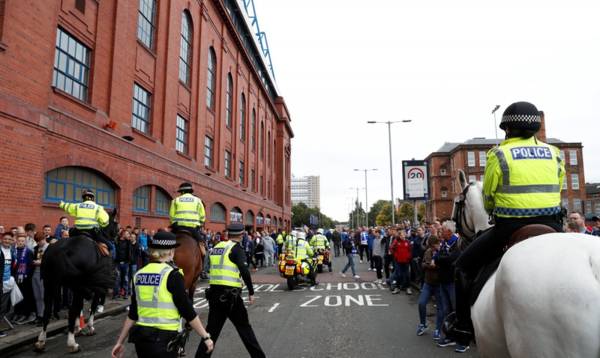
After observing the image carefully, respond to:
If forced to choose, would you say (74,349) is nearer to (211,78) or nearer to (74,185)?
(74,185)

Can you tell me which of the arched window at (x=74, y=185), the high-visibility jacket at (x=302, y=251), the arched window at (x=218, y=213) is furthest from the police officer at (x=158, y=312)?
the arched window at (x=218, y=213)

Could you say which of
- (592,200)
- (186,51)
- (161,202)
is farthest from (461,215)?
(592,200)

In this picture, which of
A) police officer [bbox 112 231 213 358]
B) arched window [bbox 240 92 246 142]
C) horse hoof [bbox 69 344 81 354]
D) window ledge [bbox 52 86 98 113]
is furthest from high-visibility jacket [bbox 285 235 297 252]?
arched window [bbox 240 92 246 142]

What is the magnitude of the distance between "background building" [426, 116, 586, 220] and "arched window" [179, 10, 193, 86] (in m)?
51.0

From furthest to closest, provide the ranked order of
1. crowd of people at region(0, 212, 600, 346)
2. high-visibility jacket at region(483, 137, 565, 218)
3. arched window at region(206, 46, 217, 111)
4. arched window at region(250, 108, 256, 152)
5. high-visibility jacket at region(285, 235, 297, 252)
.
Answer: arched window at region(250, 108, 256, 152) < arched window at region(206, 46, 217, 111) < high-visibility jacket at region(285, 235, 297, 252) < crowd of people at region(0, 212, 600, 346) < high-visibility jacket at region(483, 137, 565, 218)

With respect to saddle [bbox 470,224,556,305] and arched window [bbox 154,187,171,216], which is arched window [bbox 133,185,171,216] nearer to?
arched window [bbox 154,187,171,216]

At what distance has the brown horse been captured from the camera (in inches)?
256

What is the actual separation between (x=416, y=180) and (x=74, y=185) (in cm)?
1267

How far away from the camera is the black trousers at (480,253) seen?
123 inches

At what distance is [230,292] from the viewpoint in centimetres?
540

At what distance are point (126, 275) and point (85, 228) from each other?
5822 mm

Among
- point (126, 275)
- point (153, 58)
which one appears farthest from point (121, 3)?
point (126, 275)

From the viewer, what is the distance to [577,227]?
7.57 meters

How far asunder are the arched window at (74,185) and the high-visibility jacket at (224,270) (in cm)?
872
